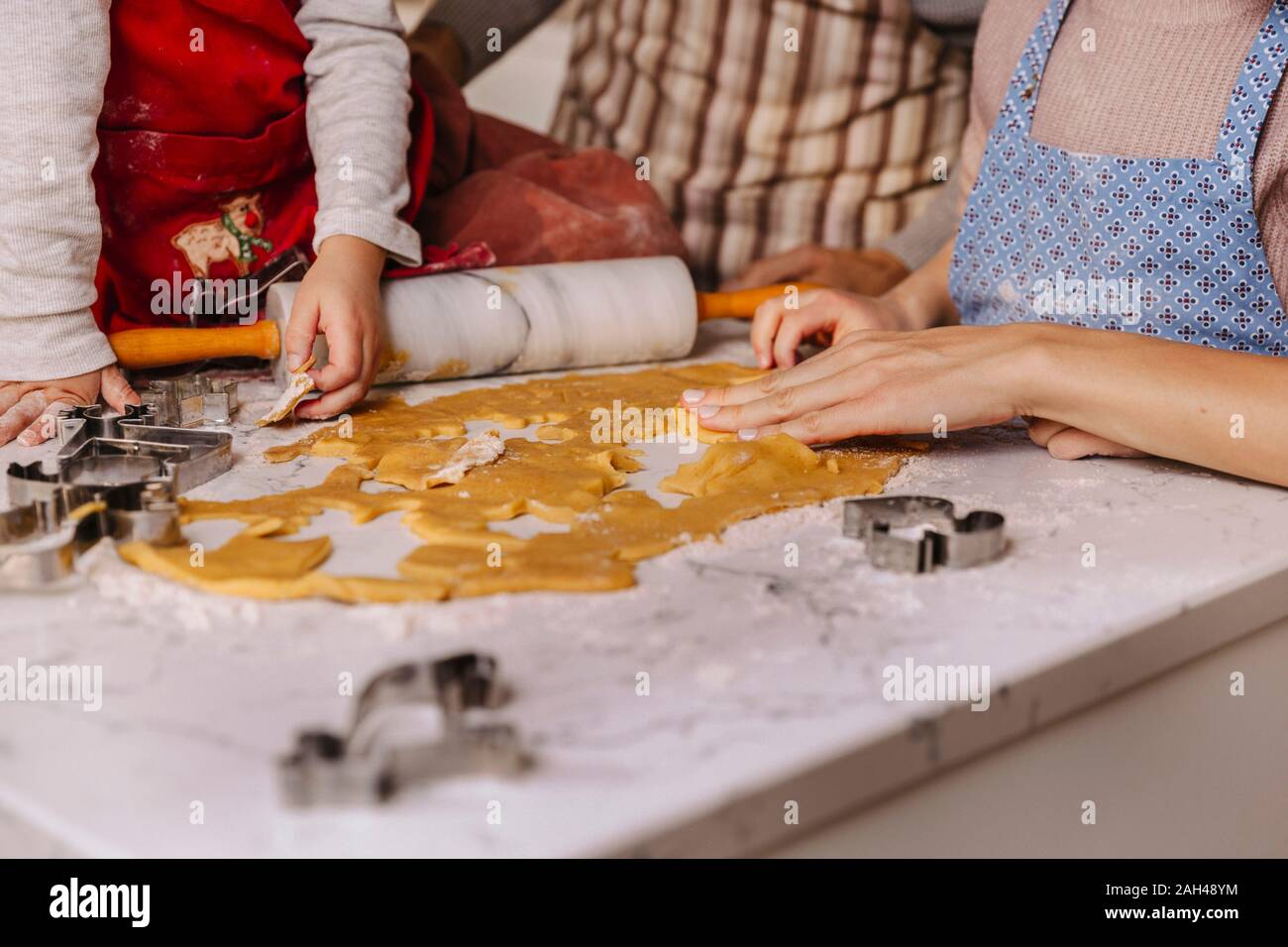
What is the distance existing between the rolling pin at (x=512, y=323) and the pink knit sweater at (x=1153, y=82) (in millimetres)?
315

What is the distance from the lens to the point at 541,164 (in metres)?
1.45

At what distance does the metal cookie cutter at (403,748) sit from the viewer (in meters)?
0.47

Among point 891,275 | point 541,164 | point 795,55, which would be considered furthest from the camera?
point 795,55

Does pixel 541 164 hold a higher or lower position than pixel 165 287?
higher

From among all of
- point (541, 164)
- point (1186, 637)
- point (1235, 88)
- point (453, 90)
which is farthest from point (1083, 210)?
point (453, 90)

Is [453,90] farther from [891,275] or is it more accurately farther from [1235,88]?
[1235,88]

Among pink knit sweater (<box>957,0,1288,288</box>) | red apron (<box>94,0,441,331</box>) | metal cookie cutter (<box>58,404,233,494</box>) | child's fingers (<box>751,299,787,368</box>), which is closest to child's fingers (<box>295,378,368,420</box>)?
metal cookie cutter (<box>58,404,233,494</box>)

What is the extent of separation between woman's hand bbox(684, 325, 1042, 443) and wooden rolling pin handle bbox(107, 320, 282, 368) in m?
0.40

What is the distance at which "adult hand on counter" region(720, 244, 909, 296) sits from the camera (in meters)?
1.59

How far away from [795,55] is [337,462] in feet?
3.75

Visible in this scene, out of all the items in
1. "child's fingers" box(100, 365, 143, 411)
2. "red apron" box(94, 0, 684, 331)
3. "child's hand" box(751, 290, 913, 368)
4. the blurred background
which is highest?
the blurred background

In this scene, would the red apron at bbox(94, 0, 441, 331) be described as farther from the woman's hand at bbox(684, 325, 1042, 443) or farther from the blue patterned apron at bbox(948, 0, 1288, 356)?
the blue patterned apron at bbox(948, 0, 1288, 356)

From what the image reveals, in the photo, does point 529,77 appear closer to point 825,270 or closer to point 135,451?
point 825,270

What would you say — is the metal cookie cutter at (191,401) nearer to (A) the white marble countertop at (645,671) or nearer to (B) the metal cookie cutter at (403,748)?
(A) the white marble countertop at (645,671)
